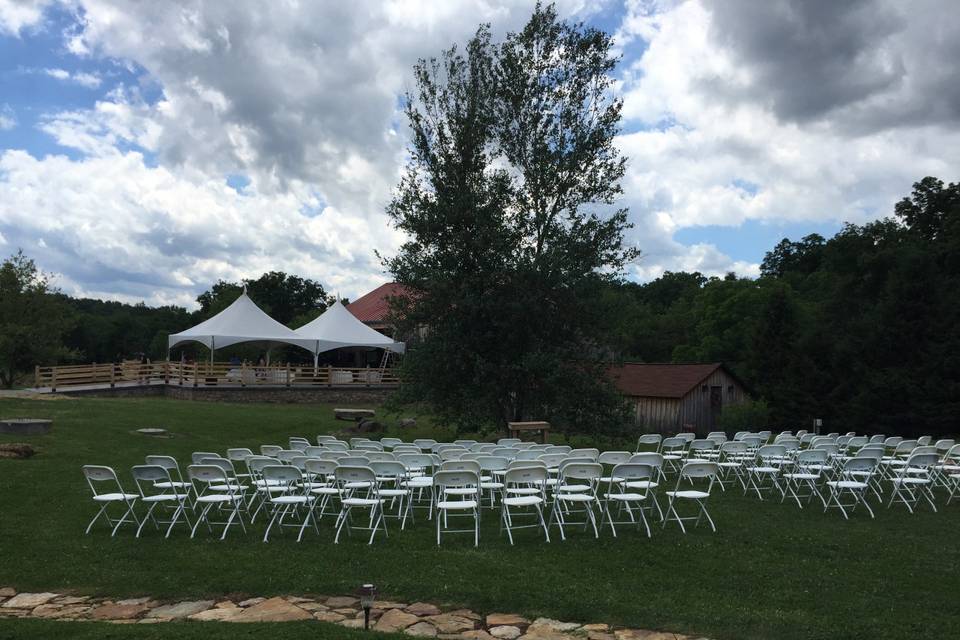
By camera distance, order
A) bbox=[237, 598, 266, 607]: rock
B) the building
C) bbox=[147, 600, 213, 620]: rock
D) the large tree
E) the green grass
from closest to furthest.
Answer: the green grass < bbox=[147, 600, 213, 620]: rock < bbox=[237, 598, 266, 607]: rock < the large tree < the building

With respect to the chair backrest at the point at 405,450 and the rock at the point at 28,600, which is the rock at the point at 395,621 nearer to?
the rock at the point at 28,600

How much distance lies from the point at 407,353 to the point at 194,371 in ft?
47.4

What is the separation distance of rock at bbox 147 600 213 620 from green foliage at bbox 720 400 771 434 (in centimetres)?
2455

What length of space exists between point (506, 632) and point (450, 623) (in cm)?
39

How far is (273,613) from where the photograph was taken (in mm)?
4832

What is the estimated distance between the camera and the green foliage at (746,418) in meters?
26.6

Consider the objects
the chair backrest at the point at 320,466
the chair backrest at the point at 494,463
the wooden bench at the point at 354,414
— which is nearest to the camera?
the chair backrest at the point at 320,466

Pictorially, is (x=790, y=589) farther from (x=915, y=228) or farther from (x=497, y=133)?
(x=915, y=228)

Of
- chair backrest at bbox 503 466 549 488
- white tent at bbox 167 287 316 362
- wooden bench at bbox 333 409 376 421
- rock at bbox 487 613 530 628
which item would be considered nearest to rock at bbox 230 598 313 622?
rock at bbox 487 613 530 628

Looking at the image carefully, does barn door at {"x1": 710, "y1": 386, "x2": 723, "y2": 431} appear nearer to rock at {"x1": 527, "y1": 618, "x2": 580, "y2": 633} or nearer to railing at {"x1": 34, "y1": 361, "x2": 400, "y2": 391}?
railing at {"x1": 34, "y1": 361, "x2": 400, "y2": 391}

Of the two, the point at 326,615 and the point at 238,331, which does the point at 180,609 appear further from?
the point at 238,331

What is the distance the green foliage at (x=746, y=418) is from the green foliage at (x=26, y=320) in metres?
26.8

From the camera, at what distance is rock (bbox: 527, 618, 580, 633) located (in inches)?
178

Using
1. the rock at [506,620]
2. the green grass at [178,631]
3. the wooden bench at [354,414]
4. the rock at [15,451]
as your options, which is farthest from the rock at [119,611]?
the wooden bench at [354,414]
